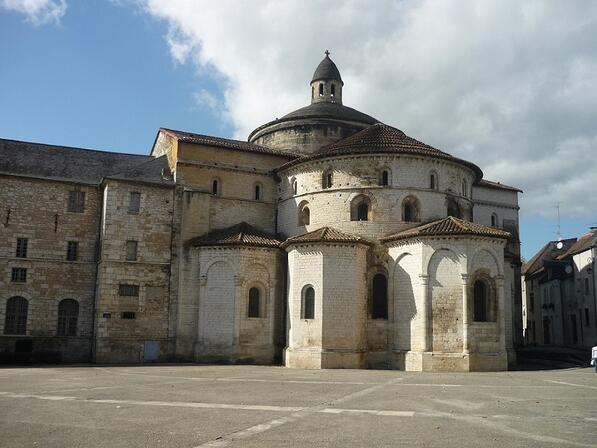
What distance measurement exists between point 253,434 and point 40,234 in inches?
1045

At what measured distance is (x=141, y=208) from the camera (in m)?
35.0

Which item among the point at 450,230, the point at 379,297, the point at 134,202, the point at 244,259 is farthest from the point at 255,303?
the point at 450,230

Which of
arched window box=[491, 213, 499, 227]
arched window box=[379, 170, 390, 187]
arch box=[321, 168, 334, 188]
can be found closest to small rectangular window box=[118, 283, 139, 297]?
arch box=[321, 168, 334, 188]

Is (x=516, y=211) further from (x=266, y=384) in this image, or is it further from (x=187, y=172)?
(x=266, y=384)

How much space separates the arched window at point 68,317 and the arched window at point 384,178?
60.6 feet

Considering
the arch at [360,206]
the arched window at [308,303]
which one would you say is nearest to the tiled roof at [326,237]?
the arch at [360,206]

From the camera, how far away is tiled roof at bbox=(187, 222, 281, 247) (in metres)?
33.8

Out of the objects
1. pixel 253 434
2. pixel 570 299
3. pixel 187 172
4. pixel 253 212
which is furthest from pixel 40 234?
pixel 570 299

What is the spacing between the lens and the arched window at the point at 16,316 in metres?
33.0

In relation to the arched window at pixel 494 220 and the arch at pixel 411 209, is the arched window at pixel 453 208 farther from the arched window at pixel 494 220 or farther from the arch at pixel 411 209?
the arched window at pixel 494 220

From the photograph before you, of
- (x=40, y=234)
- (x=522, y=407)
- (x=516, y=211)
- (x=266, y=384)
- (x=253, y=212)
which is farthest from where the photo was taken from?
(x=516, y=211)

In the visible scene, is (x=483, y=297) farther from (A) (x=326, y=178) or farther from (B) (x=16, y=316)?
(B) (x=16, y=316)

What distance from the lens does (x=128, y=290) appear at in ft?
112

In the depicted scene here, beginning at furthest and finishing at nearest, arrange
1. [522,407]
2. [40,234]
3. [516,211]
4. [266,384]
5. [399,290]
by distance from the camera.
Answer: [516,211], [40,234], [399,290], [266,384], [522,407]
